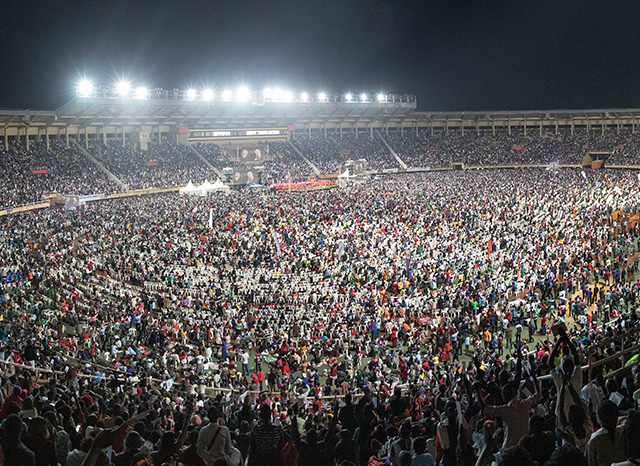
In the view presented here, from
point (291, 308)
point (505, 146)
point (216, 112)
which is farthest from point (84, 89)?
point (505, 146)

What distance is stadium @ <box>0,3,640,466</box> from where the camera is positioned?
17.9ft

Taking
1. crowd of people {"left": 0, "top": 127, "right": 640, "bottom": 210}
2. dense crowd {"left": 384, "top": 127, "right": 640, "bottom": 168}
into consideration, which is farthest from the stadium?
dense crowd {"left": 384, "top": 127, "right": 640, "bottom": 168}

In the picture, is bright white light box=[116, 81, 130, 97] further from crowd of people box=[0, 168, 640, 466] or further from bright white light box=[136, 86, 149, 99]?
crowd of people box=[0, 168, 640, 466]

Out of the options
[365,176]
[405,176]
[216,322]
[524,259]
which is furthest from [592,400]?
[405,176]

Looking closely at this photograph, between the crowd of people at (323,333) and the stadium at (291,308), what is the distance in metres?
0.05

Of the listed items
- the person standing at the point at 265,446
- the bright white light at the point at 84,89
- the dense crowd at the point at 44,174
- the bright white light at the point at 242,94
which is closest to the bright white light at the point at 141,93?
the bright white light at the point at 84,89

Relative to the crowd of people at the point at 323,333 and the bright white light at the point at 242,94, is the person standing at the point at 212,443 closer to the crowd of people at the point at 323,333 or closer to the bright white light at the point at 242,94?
the crowd of people at the point at 323,333

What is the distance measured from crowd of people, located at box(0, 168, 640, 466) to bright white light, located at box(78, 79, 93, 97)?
14.7 meters

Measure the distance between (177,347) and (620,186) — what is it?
36.9 meters

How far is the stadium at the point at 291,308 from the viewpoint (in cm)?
545

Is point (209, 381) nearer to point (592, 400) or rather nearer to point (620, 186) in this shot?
point (592, 400)

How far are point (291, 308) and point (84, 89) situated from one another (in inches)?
1486

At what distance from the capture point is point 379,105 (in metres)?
75.1

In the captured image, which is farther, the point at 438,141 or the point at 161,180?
the point at 438,141
